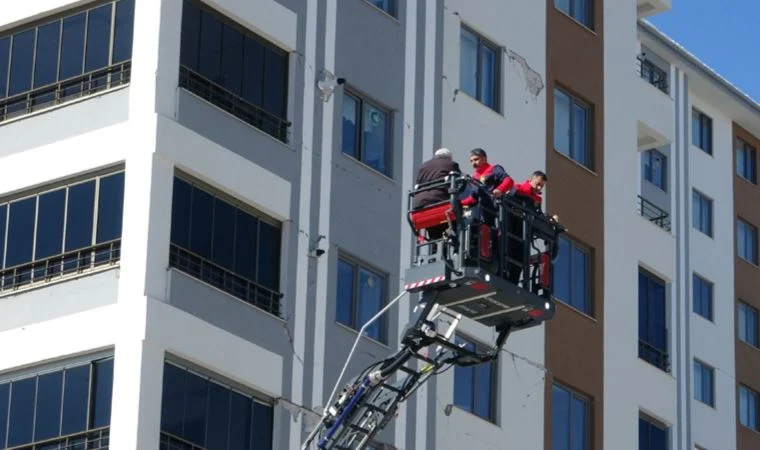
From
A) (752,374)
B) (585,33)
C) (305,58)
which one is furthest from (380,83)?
(752,374)

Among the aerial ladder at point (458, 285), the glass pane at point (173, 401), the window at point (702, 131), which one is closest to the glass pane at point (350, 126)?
the glass pane at point (173, 401)

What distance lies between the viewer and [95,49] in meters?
41.5

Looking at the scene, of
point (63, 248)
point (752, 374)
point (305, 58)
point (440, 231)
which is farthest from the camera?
point (752, 374)

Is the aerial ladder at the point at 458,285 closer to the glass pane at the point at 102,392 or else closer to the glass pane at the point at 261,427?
the glass pane at the point at 102,392

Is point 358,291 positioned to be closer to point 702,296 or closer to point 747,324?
point 702,296

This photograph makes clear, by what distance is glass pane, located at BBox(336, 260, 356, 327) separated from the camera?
143 feet

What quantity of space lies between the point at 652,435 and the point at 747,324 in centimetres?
1102

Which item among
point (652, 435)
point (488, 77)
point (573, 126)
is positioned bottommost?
point (652, 435)

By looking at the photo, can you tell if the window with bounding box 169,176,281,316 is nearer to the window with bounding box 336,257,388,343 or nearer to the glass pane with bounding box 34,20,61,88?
the window with bounding box 336,257,388,343

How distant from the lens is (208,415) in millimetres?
39688

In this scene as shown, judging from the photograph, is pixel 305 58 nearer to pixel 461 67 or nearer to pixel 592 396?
pixel 461 67

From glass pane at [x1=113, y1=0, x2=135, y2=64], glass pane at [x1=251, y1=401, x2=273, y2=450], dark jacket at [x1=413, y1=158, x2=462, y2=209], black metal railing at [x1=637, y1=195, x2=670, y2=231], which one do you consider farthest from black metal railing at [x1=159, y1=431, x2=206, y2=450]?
black metal railing at [x1=637, y1=195, x2=670, y2=231]

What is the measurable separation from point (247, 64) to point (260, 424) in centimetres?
710

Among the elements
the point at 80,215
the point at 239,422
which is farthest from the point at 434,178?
the point at 80,215
